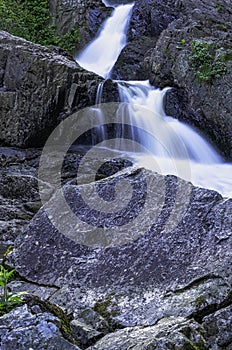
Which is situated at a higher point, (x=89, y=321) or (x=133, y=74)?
(x=89, y=321)

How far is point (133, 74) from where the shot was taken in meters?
17.7

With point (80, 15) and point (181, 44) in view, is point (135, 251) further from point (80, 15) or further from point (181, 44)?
point (80, 15)

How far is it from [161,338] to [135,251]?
3.97 feet

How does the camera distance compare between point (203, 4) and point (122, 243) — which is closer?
point (122, 243)

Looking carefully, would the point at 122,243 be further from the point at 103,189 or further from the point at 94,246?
the point at 103,189

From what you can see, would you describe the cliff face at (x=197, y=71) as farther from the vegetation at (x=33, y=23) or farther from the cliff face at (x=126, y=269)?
the cliff face at (x=126, y=269)

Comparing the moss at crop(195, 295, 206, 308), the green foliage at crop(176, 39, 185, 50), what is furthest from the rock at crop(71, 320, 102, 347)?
the green foliage at crop(176, 39, 185, 50)

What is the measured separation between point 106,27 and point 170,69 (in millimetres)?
7210

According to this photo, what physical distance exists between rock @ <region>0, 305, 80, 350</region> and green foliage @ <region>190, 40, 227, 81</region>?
1269cm

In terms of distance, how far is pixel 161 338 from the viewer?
109 inches

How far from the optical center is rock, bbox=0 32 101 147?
13484 millimetres

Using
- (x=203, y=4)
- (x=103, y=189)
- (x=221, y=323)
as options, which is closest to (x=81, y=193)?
(x=103, y=189)

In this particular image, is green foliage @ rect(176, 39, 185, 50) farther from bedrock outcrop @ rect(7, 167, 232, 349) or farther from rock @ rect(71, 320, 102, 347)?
rock @ rect(71, 320, 102, 347)

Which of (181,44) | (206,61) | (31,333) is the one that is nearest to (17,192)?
(31,333)
